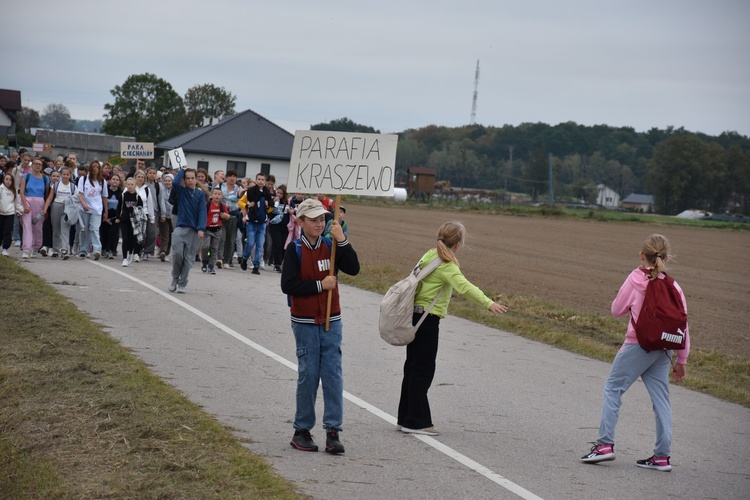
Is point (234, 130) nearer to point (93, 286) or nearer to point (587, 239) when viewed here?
point (587, 239)

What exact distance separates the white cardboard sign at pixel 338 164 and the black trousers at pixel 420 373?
1.32m

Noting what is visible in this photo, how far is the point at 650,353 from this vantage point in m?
7.48

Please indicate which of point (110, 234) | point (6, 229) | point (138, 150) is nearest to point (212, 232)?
point (110, 234)

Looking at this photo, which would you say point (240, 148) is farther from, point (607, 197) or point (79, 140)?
point (607, 197)

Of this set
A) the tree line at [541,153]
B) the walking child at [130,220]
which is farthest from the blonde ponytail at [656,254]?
the tree line at [541,153]

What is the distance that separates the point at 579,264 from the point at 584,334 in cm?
1813

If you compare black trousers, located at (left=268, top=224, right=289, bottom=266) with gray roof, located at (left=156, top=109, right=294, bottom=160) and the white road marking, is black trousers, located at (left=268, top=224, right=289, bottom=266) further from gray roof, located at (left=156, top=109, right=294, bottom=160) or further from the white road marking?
gray roof, located at (left=156, top=109, right=294, bottom=160)

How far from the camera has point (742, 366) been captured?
13.1m

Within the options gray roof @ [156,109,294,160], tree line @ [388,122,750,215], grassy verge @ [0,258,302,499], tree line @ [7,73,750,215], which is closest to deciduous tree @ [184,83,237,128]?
tree line @ [7,73,750,215]

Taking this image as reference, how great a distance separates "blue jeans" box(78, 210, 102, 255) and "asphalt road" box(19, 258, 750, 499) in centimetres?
533

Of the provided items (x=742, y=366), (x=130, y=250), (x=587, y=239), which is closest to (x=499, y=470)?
(x=742, y=366)

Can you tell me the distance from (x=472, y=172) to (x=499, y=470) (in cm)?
16008

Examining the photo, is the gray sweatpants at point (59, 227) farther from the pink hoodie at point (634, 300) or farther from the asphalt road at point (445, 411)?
the pink hoodie at point (634, 300)

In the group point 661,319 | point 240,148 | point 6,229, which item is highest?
point 240,148
